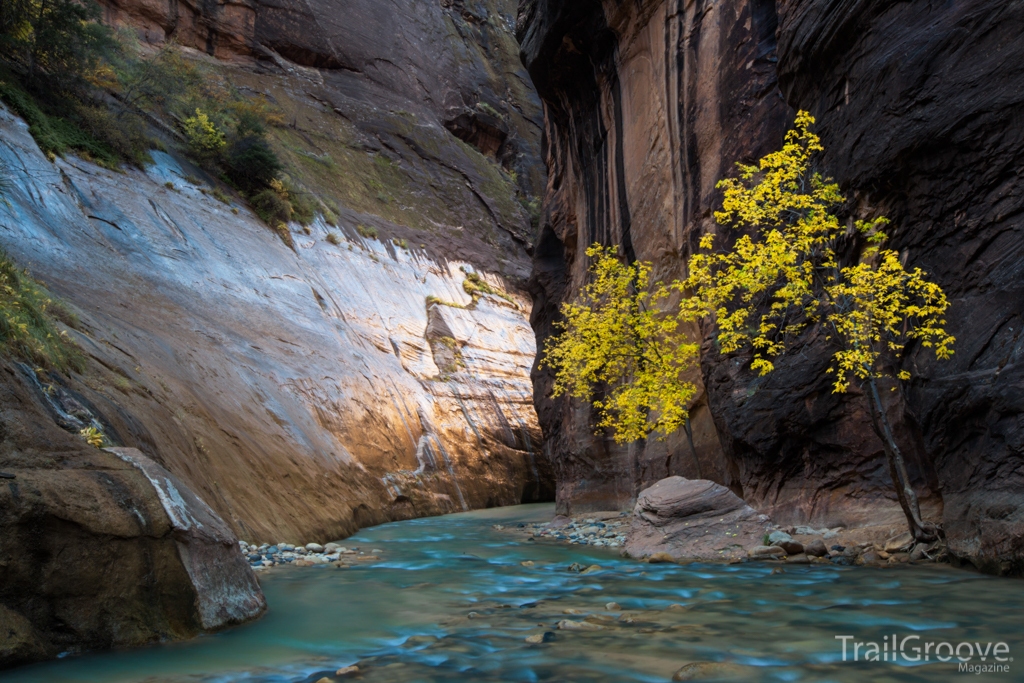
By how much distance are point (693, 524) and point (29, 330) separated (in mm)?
10176

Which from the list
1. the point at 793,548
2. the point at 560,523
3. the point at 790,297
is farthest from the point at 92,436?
the point at 560,523

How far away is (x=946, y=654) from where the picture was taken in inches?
224

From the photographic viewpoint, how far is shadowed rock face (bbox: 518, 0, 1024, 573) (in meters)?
8.93

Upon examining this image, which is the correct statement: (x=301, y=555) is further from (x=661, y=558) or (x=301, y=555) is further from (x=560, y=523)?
(x=560, y=523)

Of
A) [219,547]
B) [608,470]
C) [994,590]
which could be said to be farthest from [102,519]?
[608,470]

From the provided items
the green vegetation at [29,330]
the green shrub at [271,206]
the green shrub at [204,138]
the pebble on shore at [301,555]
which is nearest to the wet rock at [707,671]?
the pebble on shore at [301,555]

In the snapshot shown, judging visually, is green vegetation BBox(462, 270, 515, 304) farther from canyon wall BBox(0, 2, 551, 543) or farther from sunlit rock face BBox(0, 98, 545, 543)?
sunlit rock face BBox(0, 98, 545, 543)

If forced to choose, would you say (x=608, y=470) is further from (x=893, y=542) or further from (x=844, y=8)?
(x=844, y=8)

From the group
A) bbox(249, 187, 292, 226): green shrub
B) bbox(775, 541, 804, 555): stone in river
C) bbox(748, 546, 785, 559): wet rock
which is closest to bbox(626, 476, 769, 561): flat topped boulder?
bbox(748, 546, 785, 559): wet rock

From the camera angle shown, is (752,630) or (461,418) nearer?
(752,630)

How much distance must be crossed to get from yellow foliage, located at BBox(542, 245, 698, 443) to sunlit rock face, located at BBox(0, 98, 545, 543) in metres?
6.98

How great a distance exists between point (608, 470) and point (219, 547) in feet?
53.0

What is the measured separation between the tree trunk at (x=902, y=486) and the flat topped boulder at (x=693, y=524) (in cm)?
227

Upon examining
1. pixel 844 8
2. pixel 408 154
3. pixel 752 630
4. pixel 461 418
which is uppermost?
pixel 408 154
